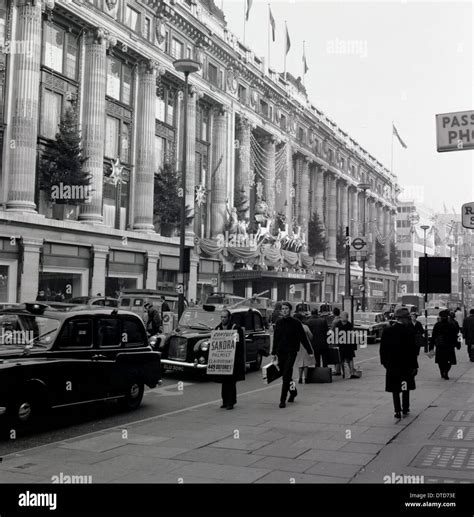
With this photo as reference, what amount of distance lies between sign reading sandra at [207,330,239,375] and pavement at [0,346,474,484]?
0.69 meters

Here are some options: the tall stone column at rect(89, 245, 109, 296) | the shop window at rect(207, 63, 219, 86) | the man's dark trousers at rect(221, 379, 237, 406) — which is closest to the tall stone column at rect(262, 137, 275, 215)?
the shop window at rect(207, 63, 219, 86)

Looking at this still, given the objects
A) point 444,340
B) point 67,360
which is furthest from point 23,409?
point 444,340

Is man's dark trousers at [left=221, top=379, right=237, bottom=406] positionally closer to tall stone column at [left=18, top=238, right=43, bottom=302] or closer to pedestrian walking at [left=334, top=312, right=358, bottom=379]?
pedestrian walking at [left=334, top=312, right=358, bottom=379]

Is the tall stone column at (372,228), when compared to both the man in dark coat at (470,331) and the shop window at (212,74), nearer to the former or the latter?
the shop window at (212,74)

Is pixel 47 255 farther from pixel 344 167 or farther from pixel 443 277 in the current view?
pixel 344 167

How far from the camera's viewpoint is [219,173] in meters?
50.1

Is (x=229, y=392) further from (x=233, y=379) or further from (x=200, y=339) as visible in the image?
(x=200, y=339)

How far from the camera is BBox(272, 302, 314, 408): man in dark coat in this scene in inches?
435

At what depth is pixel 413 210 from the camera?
394ft

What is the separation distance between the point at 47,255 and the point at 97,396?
78.5ft

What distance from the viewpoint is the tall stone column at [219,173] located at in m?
49.9

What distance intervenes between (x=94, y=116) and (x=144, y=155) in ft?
18.0

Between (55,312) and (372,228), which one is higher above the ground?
(372,228)
